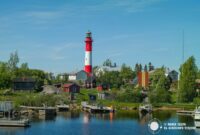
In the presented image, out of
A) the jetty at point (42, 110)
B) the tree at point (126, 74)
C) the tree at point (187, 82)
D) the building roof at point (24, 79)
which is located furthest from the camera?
the tree at point (126, 74)

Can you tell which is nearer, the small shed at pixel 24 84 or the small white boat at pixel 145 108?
the small white boat at pixel 145 108

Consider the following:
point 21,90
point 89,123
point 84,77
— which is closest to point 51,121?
point 89,123

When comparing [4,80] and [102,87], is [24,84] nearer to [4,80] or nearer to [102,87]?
[4,80]

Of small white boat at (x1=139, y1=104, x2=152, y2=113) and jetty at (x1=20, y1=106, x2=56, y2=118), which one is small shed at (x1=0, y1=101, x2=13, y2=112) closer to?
jetty at (x1=20, y1=106, x2=56, y2=118)

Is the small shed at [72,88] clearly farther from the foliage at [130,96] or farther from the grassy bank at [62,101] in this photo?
the foliage at [130,96]

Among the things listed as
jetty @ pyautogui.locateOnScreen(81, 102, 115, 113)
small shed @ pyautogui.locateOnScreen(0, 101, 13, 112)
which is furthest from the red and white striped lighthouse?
small shed @ pyautogui.locateOnScreen(0, 101, 13, 112)

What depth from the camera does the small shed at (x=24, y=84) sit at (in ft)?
401

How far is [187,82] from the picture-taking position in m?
106

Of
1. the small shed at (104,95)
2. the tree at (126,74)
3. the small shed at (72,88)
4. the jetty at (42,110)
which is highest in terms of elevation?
the tree at (126,74)

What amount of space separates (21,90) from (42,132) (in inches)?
2486

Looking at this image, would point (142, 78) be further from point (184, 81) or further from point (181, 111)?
point (181, 111)

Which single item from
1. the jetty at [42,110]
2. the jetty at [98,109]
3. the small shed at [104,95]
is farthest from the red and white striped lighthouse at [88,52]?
the jetty at [42,110]

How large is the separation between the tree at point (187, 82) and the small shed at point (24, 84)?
127 ft

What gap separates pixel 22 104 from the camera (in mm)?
90875
